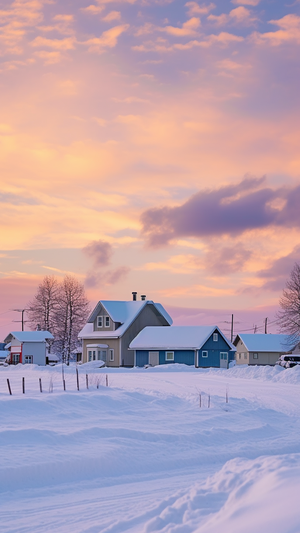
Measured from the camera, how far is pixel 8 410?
18203 millimetres

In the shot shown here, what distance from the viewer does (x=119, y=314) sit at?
65.9m

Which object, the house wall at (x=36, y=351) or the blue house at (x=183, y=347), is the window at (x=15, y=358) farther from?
the blue house at (x=183, y=347)

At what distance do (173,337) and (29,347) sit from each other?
19000 millimetres

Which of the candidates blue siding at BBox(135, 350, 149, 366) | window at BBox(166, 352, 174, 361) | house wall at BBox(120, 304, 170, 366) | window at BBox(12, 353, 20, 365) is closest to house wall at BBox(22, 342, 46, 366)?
window at BBox(12, 353, 20, 365)

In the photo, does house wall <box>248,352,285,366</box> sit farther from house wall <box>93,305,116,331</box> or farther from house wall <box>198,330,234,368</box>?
house wall <box>93,305,116,331</box>

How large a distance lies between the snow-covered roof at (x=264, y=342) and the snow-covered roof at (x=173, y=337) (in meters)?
17.3

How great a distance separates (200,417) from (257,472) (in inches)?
423

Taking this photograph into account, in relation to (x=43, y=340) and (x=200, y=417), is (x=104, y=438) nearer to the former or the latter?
(x=200, y=417)

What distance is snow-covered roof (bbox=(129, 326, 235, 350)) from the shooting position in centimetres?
6156

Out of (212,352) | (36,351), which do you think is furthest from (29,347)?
(212,352)

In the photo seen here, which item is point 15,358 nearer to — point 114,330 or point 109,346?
point 109,346

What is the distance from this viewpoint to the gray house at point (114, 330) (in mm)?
63906

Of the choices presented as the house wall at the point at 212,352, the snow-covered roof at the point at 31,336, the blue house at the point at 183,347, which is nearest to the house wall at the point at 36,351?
the snow-covered roof at the point at 31,336

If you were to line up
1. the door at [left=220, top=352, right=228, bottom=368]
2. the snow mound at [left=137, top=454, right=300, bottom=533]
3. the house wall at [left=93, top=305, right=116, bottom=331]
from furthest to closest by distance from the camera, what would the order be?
the house wall at [left=93, top=305, right=116, bottom=331]
the door at [left=220, top=352, right=228, bottom=368]
the snow mound at [left=137, top=454, right=300, bottom=533]
